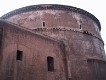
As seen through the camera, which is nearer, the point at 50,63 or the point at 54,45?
the point at 50,63

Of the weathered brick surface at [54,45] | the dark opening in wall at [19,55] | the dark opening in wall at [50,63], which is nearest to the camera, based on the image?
the weathered brick surface at [54,45]

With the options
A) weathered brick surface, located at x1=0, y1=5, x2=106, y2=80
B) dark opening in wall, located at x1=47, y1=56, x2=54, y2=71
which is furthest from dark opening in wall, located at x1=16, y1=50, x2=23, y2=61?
dark opening in wall, located at x1=47, y1=56, x2=54, y2=71

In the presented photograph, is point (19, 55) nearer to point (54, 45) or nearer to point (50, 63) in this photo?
point (50, 63)

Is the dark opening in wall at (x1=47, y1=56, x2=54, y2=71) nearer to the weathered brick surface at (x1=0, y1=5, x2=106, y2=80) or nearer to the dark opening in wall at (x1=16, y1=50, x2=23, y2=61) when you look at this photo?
the weathered brick surface at (x1=0, y1=5, x2=106, y2=80)

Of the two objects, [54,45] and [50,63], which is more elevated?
[54,45]

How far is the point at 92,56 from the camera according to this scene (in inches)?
609

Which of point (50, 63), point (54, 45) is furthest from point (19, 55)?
point (54, 45)

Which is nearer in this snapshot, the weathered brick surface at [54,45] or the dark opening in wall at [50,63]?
the weathered brick surface at [54,45]

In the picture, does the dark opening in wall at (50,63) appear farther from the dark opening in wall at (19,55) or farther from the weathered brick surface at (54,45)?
the dark opening in wall at (19,55)

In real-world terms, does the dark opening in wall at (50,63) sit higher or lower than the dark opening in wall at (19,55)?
lower

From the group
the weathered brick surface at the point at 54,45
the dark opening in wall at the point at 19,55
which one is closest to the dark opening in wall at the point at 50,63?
the weathered brick surface at the point at 54,45

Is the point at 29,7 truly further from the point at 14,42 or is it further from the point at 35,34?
the point at 14,42

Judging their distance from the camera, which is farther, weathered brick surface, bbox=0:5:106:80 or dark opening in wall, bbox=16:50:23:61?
dark opening in wall, bbox=16:50:23:61

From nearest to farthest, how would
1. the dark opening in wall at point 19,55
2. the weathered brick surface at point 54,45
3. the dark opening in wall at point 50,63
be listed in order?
the weathered brick surface at point 54,45
the dark opening in wall at point 19,55
the dark opening in wall at point 50,63
